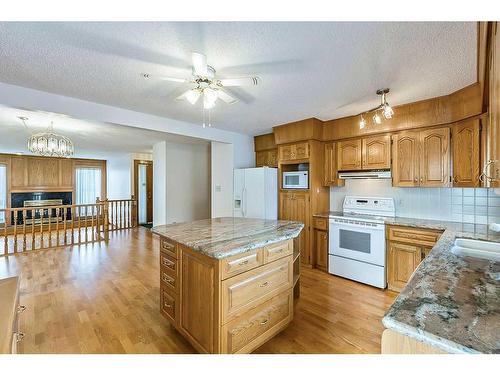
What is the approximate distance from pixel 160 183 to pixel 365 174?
4.12m

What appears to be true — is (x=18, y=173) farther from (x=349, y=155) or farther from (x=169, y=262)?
(x=349, y=155)

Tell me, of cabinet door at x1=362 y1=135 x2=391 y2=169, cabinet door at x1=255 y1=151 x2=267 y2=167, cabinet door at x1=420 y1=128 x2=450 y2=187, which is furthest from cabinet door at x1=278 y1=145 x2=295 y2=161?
cabinet door at x1=420 y1=128 x2=450 y2=187

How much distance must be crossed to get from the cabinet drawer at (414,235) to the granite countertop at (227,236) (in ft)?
4.59

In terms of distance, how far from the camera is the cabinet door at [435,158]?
2.61m

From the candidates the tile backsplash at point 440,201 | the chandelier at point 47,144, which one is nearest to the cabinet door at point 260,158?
the tile backsplash at point 440,201

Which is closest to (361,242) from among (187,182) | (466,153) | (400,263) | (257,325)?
(400,263)

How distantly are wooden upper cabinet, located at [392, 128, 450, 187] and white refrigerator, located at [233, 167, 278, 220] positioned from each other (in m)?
1.79

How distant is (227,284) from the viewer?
4.97 ft

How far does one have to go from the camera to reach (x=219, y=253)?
1.45 meters

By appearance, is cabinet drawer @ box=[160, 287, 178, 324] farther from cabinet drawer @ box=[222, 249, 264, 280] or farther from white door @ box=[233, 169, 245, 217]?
white door @ box=[233, 169, 245, 217]

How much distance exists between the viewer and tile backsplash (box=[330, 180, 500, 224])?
2.60 m

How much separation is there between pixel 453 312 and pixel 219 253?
1.13 metres
